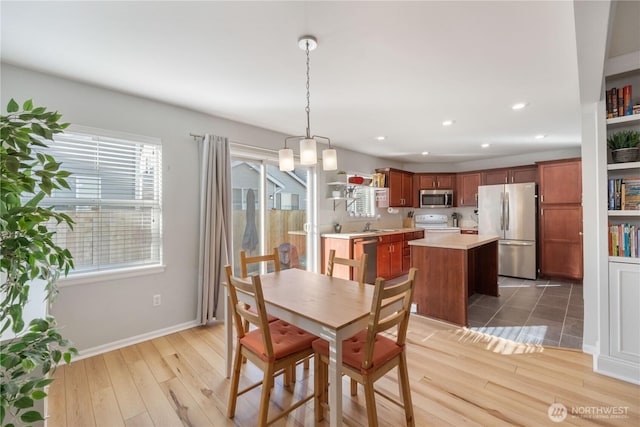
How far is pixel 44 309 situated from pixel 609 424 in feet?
11.8

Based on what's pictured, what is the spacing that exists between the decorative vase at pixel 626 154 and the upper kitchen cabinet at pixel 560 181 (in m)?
3.08

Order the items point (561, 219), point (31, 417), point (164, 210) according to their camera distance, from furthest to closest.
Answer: point (561, 219) → point (164, 210) → point (31, 417)

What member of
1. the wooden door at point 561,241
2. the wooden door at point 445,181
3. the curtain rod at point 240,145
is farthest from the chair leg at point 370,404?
the wooden door at point 445,181

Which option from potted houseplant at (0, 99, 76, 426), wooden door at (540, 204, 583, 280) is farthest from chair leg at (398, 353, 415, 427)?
wooden door at (540, 204, 583, 280)

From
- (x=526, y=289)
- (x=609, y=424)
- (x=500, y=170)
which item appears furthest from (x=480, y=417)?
(x=500, y=170)

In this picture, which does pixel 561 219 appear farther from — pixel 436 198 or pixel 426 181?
pixel 426 181

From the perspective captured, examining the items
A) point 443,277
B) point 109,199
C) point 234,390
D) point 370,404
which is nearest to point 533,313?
point 443,277

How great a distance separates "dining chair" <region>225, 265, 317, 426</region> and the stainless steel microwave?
5400mm

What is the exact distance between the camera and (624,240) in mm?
2188

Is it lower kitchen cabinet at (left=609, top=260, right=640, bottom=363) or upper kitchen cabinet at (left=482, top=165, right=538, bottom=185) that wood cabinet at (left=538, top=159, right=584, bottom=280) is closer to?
upper kitchen cabinet at (left=482, top=165, right=538, bottom=185)

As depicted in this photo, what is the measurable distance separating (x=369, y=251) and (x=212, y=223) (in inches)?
105

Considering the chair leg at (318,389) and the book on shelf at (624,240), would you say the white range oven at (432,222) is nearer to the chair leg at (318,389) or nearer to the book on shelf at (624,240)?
the book on shelf at (624,240)

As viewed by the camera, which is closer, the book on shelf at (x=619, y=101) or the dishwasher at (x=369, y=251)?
the book on shelf at (x=619, y=101)

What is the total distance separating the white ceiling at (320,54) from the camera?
5.50ft
